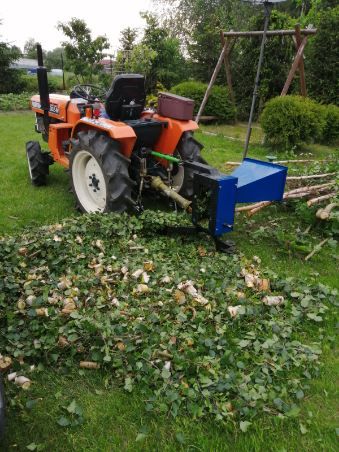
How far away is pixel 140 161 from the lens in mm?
4391

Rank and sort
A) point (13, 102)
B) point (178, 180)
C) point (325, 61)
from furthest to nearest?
point (13, 102) < point (325, 61) < point (178, 180)

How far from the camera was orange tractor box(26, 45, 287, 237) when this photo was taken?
11.7 feet

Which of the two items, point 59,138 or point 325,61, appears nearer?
point 59,138

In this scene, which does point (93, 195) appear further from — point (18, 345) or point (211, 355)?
point (211, 355)

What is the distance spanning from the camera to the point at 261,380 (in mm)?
2295

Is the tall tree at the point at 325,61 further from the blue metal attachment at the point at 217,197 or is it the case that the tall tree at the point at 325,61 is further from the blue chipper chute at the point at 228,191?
the blue metal attachment at the point at 217,197

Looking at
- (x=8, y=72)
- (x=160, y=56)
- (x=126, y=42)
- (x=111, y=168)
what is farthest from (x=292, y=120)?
(x=8, y=72)

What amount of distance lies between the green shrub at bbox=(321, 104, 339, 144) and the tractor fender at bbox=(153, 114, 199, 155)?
15.4 ft

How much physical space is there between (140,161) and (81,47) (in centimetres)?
1257

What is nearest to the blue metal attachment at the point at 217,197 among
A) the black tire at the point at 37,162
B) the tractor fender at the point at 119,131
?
the tractor fender at the point at 119,131

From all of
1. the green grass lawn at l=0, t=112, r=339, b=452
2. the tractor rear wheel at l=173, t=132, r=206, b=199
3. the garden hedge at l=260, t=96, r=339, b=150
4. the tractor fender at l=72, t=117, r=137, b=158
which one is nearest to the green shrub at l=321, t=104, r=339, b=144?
the garden hedge at l=260, t=96, r=339, b=150

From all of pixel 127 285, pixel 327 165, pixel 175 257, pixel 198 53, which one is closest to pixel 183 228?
pixel 175 257

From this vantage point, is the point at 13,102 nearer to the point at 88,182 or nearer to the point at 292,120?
the point at 292,120

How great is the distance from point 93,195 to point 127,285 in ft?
6.20
